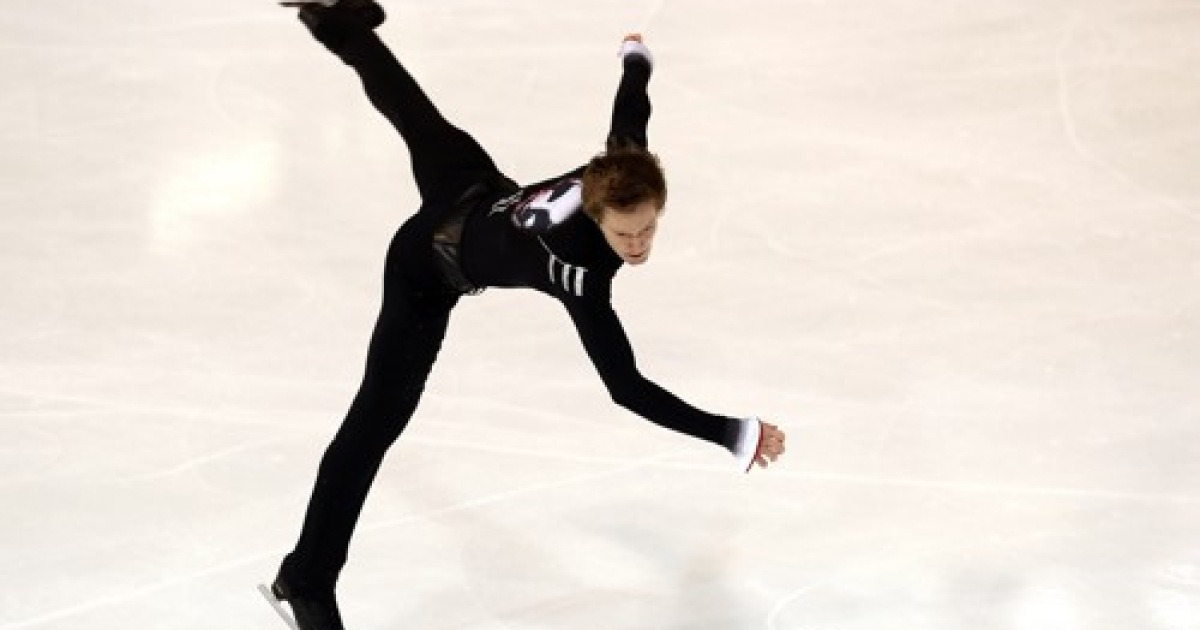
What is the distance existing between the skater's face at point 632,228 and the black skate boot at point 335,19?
38.3 inches

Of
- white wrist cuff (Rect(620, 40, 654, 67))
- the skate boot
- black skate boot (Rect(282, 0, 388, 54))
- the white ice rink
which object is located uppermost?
white wrist cuff (Rect(620, 40, 654, 67))

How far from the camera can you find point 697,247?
581 cm

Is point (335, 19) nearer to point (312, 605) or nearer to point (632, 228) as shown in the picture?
point (632, 228)

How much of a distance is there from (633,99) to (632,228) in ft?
1.61

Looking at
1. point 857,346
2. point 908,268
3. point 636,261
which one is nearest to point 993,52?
point 908,268

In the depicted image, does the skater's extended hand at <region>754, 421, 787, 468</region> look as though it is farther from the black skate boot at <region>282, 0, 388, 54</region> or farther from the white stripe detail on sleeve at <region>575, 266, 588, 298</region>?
the black skate boot at <region>282, 0, 388, 54</region>

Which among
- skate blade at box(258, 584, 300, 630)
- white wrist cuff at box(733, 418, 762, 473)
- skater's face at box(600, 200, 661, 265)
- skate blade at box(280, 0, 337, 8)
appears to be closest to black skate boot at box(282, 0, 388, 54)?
skate blade at box(280, 0, 337, 8)

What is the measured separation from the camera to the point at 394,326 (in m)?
3.97

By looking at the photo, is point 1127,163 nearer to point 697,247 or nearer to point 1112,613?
point 697,247

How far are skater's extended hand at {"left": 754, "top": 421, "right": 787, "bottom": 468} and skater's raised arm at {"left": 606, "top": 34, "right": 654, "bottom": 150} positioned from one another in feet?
1.82

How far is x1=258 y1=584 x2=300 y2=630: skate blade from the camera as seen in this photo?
13.8 feet

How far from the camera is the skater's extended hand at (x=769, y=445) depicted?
359 cm

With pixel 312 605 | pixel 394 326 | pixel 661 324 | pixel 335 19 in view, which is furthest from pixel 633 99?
pixel 661 324

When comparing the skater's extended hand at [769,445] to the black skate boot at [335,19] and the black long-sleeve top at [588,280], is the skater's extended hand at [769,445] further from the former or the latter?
the black skate boot at [335,19]
